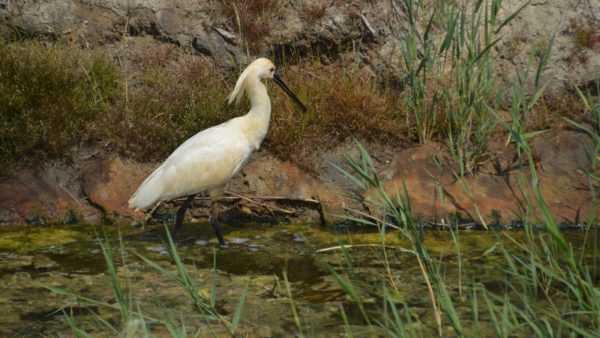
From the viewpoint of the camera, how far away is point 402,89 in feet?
30.0

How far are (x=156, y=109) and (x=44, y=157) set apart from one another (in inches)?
42.3

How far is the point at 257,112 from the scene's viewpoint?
7.71 metres

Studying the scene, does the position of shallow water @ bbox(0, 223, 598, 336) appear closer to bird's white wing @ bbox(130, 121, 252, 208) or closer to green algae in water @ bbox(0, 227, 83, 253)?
green algae in water @ bbox(0, 227, 83, 253)

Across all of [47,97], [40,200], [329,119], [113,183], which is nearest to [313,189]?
[329,119]

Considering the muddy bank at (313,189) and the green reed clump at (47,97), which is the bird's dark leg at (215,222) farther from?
the green reed clump at (47,97)

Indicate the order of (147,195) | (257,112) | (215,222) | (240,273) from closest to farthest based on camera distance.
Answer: (240,273) → (147,195) → (215,222) → (257,112)

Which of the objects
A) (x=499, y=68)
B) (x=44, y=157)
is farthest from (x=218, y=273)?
(x=499, y=68)

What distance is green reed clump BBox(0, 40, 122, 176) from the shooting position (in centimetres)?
813

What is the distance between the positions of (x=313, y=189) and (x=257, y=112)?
93 centimetres

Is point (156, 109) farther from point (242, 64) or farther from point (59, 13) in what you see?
point (59, 13)

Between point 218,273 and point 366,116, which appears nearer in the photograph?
point 218,273


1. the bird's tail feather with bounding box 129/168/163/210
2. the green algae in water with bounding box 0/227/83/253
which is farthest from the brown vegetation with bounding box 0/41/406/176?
the bird's tail feather with bounding box 129/168/163/210

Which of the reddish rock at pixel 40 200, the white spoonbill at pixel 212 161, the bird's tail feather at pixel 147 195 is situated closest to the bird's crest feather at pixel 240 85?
the white spoonbill at pixel 212 161

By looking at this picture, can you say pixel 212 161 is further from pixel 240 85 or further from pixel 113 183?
pixel 113 183
